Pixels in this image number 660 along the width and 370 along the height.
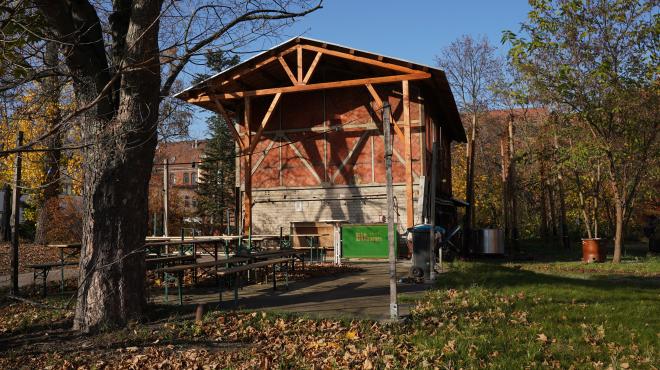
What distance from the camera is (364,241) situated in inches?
635

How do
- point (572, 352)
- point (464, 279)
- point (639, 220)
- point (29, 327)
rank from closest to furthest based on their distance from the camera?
point (572, 352)
point (29, 327)
point (464, 279)
point (639, 220)

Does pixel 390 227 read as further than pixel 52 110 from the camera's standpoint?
No

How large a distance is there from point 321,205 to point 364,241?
4.73m

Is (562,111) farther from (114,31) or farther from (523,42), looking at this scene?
(114,31)

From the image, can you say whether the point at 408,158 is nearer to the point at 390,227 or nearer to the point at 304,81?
the point at 304,81

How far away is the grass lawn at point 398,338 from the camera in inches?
220

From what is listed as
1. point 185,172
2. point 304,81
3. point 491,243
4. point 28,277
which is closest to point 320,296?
point 28,277

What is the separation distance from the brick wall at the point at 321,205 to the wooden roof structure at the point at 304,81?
1.12m

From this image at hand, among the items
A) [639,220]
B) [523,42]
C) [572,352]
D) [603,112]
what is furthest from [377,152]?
[639,220]

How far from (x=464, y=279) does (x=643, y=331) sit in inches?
173

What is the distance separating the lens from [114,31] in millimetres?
8391

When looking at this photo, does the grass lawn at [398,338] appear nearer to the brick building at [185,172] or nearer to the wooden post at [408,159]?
the wooden post at [408,159]

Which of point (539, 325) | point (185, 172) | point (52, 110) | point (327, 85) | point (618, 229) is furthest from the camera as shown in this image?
point (185, 172)

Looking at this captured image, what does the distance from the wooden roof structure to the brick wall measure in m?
1.12
